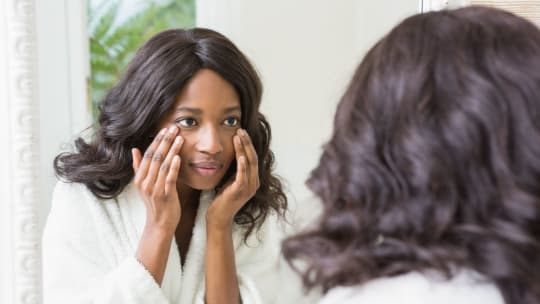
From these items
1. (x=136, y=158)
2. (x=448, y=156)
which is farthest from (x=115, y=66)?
(x=448, y=156)

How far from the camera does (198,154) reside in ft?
2.79

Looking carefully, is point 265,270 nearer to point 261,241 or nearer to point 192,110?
point 261,241

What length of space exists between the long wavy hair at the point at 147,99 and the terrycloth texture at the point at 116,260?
33mm

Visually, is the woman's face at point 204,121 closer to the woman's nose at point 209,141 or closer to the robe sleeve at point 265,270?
the woman's nose at point 209,141

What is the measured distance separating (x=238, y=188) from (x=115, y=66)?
0.28 m

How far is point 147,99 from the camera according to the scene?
33.5 inches

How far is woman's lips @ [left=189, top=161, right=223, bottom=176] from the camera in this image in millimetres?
854

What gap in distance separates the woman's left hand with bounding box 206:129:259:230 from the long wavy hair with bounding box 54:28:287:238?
42 mm

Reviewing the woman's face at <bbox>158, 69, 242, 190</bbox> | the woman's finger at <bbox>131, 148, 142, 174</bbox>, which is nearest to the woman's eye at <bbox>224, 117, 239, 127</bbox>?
the woman's face at <bbox>158, 69, 242, 190</bbox>

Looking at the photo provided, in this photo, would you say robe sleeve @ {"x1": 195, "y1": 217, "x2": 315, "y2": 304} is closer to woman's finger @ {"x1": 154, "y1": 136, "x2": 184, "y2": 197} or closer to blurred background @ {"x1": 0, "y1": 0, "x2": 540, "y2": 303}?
blurred background @ {"x1": 0, "y1": 0, "x2": 540, "y2": 303}

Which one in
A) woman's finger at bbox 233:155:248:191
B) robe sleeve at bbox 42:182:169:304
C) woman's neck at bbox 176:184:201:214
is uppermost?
woman's finger at bbox 233:155:248:191

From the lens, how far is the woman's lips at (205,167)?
854 mm

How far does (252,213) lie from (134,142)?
232 millimetres

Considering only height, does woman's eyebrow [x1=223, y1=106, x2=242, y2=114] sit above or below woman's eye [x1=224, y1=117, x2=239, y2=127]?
above
